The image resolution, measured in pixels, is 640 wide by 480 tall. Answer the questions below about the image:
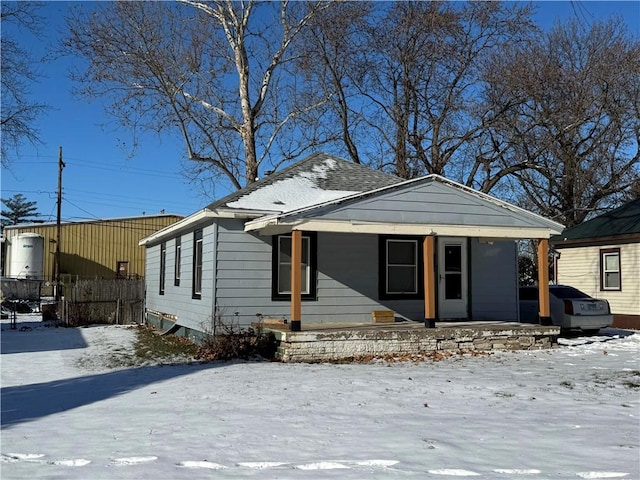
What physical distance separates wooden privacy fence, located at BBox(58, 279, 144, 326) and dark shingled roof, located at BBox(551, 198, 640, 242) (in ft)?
47.2

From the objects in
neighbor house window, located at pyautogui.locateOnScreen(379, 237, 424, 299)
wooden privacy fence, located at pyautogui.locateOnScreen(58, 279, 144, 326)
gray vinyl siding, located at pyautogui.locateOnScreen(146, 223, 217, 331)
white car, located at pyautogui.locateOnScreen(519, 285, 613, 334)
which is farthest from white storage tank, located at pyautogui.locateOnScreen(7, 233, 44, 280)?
white car, located at pyautogui.locateOnScreen(519, 285, 613, 334)

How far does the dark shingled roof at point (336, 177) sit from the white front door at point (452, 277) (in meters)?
2.10

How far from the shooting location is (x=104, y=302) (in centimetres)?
2070

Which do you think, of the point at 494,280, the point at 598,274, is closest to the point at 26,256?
the point at 494,280

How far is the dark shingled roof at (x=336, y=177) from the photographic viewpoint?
14602 mm

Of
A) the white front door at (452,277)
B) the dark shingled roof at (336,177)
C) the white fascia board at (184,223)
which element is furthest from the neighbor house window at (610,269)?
the white fascia board at (184,223)

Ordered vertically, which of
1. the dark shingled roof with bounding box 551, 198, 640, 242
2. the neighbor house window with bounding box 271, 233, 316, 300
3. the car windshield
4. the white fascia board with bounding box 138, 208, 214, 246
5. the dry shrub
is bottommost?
the dry shrub

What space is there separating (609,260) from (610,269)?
302 millimetres

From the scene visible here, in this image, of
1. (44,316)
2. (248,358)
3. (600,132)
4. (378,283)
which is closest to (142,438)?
(248,358)

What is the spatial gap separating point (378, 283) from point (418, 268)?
112 centimetres

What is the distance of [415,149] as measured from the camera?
27.2m

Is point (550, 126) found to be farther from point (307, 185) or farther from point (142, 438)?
point (142, 438)

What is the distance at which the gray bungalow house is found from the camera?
480 inches

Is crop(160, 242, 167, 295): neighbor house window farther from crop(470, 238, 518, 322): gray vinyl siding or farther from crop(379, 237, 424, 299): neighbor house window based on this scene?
crop(470, 238, 518, 322): gray vinyl siding
